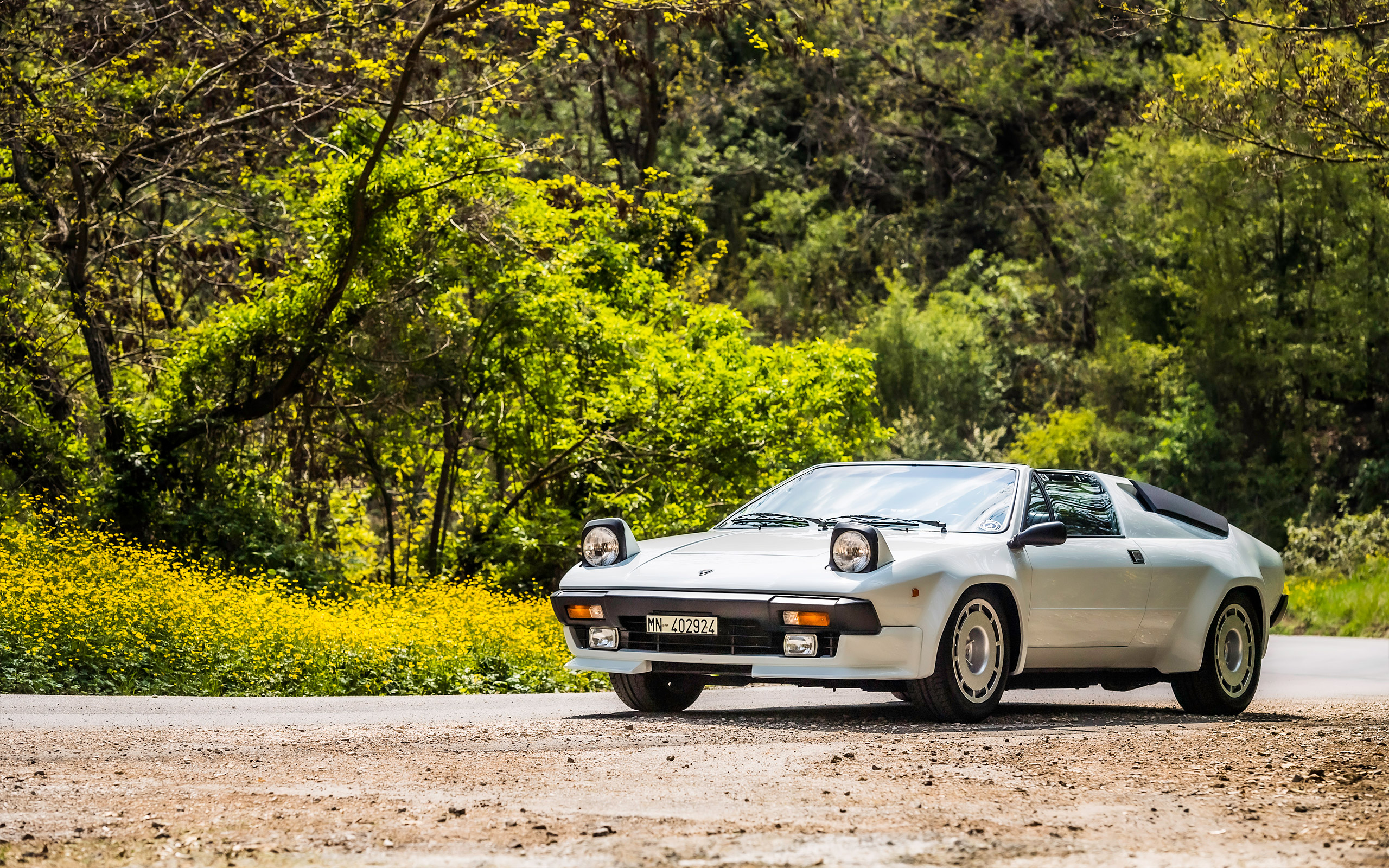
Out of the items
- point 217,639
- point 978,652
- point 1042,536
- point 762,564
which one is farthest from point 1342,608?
point 762,564

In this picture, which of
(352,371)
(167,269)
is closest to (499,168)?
(352,371)

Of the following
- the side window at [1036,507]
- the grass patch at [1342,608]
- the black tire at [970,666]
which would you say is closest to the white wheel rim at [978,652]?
the black tire at [970,666]

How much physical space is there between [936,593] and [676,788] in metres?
2.67

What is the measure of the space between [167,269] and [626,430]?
7024 mm

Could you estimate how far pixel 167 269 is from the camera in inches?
890

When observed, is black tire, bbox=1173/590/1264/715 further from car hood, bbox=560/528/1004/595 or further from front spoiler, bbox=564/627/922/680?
front spoiler, bbox=564/627/922/680

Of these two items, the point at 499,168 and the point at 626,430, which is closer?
the point at 499,168

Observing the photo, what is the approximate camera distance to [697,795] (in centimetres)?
587

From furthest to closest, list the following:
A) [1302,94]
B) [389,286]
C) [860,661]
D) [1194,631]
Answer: [389,286]
[1302,94]
[1194,631]
[860,661]

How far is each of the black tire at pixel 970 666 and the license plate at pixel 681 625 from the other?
1037 millimetres

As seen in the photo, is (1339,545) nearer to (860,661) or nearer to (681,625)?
(860,661)

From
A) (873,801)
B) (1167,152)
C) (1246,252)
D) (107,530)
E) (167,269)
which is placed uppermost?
(1167,152)

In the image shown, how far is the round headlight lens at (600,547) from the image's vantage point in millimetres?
9156

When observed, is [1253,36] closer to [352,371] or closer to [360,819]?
[352,371]
